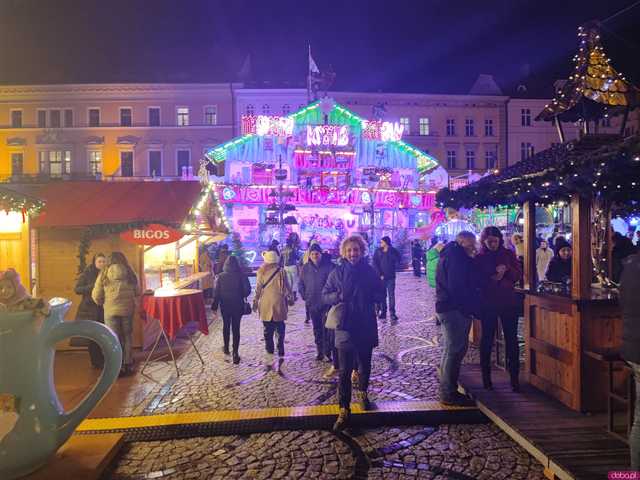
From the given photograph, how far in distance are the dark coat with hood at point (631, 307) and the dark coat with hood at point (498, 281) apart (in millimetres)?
1866

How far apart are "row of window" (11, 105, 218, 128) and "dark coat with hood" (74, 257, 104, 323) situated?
30.3 m

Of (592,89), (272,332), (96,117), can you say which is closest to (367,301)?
(272,332)

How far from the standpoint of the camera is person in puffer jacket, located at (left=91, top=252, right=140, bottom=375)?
610cm

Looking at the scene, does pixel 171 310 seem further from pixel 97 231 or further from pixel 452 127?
pixel 452 127

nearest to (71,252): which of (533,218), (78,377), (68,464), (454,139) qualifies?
(78,377)

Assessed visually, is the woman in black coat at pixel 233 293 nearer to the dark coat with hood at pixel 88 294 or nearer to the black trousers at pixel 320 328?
the black trousers at pixel 320 328

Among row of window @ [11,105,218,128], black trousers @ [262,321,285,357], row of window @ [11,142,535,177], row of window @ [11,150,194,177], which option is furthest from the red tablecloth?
row of window @ [11,105,218,128]

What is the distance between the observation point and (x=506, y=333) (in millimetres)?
4977

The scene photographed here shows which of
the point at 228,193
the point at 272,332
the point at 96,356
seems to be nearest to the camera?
the point at 96,356

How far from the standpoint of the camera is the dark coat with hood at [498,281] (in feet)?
16.1

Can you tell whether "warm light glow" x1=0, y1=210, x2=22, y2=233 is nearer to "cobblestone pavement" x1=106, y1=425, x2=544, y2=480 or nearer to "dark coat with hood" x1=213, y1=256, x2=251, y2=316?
"dark coat with hood" x1=213, y1=256, x2=251, y2=316

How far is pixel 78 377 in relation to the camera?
19.7ft

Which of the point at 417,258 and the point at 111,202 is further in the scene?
the point at 417,258

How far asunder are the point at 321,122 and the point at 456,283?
19673 mm
